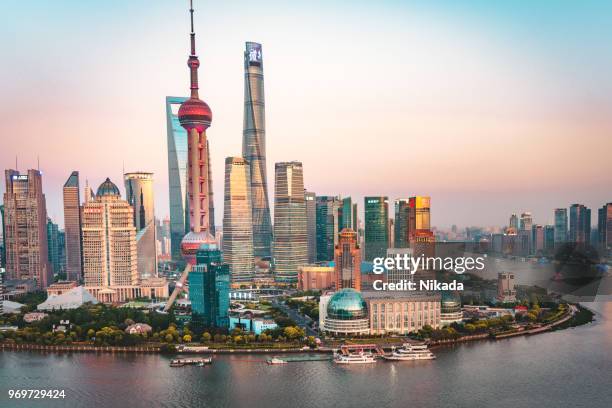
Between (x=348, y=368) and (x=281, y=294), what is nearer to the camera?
(x=348, y=368)

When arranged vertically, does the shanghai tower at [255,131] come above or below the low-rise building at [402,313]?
above


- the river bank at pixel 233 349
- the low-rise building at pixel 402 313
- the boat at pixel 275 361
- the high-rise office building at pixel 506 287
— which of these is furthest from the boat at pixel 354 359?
the high-rise office building at pixel 506 287

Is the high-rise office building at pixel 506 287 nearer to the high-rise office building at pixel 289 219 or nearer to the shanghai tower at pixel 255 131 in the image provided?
the high-rise office building at pixel 289 219

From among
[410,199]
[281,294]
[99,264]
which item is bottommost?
[281,294]

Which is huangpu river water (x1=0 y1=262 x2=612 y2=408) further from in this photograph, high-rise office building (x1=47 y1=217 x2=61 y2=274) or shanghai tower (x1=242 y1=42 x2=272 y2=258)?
shanghai tower (x1=242 y1=42 x2=272 y2=258)

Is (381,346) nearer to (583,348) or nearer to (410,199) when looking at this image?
(583,348)

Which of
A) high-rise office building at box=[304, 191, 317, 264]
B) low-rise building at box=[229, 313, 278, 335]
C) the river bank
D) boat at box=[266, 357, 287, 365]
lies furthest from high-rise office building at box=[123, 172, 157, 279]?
boat at box=[266, 357, 287, 365]

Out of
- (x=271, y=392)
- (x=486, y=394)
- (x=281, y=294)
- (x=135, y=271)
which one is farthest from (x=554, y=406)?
(x=135, y=271)
